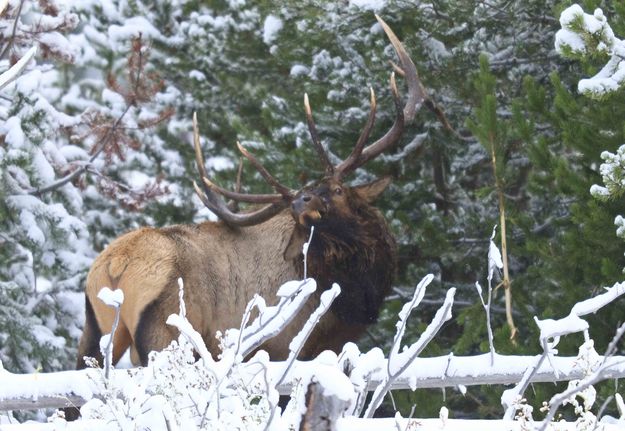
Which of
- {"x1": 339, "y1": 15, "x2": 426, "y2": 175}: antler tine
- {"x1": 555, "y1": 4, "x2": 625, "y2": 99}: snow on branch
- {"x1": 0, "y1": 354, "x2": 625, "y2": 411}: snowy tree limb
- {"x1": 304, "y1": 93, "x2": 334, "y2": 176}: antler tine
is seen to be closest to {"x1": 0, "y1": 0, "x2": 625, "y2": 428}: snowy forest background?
{"x1": 339, "y1": 15, "x2": 426, "y2": 175}: antler tine

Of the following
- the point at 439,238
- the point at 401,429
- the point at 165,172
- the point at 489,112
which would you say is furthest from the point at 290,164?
the point at 401,429

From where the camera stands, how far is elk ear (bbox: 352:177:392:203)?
760cm

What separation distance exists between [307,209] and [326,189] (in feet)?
0.92

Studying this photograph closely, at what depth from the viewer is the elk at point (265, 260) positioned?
6.95 meters

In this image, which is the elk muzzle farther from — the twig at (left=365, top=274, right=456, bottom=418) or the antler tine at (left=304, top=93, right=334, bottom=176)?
the twig at (left=365, top=274, right=456, bottom=418)

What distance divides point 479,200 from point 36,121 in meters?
2.97

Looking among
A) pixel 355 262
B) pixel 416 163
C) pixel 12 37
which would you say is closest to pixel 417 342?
pixel 355 262

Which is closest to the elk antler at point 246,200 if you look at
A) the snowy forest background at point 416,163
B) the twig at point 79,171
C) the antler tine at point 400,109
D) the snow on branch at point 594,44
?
the antler tine at point 400,109

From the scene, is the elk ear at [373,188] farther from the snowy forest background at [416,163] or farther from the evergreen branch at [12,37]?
the evergreen branch at [12,37]

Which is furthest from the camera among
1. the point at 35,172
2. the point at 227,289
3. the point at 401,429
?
the point at 35,172

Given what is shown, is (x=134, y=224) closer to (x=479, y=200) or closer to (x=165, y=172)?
(x=165, y=172)

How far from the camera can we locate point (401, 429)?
2998 millimetres

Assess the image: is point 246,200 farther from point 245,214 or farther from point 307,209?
point 307,209

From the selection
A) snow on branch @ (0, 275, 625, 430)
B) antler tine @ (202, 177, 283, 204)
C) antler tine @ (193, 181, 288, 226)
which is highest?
snow on branch @ (0, 275, 625, 430)
